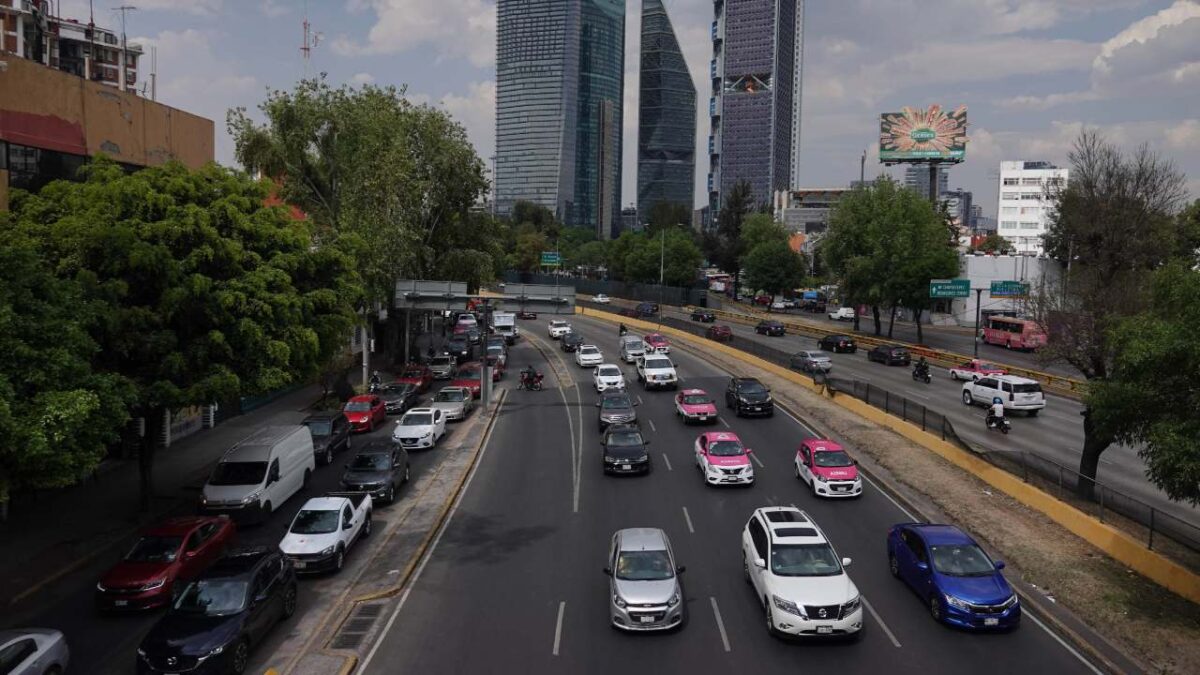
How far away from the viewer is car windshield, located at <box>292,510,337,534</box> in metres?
19.3

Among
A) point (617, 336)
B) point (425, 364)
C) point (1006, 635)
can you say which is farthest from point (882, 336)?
point (1006, 635)

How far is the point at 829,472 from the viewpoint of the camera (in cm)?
2447

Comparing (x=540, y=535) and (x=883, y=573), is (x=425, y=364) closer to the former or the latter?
(x=540, y=535)

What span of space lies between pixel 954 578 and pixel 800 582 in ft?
10.6

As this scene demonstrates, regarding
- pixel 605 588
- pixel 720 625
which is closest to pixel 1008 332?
pixel 605 588

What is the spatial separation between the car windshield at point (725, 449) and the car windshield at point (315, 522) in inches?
483

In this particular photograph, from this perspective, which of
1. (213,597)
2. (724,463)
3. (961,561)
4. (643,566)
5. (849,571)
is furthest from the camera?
(724,463)

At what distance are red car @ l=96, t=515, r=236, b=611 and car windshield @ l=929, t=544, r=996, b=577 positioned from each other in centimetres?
1503

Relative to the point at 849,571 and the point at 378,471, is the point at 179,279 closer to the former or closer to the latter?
the point at 378,471

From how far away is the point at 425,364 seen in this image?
172 feet

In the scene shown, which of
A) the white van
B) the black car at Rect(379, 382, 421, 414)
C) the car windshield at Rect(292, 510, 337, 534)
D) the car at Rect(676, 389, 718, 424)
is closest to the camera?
the car windshield at Rect(292, 510, 337, 534)

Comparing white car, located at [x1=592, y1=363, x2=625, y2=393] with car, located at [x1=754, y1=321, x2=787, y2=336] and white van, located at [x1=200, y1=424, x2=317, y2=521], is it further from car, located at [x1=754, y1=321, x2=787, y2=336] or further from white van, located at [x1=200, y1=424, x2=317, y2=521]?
car, located at [x1=754, y1=321, x2=787, y2=336]

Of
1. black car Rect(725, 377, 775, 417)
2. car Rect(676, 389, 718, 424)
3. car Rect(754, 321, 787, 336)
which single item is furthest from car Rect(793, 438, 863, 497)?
car Rect(754, 321, 787, 336)

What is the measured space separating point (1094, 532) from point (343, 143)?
44.5 m
